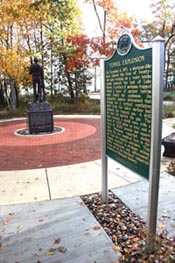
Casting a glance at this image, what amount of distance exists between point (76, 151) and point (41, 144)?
136 cm

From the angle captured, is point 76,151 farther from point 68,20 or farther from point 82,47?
point 68,20

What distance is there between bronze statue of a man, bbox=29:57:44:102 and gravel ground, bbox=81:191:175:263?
6.07m

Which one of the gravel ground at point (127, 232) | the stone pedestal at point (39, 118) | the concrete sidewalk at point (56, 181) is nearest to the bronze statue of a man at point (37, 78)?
the stone pedestal at point (39, 118)

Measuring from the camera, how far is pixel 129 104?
273cm

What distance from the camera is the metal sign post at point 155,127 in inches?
84.4

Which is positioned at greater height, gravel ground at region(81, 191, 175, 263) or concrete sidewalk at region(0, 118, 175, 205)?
concrete sidewalk at region(0, 118, 175, 205)

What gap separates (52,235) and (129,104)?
172 centimetres

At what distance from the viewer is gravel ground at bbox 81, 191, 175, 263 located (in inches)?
91.7

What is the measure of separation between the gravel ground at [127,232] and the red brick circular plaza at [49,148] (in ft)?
6.76

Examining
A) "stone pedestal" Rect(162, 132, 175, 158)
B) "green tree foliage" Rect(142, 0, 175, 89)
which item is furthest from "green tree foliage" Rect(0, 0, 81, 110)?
"stone pedestal" Rect(162, 132, 175, 158)

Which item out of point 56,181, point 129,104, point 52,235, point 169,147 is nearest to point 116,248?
point 52,235

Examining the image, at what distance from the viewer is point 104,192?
140 inches

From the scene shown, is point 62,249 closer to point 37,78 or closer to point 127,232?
point 127,232

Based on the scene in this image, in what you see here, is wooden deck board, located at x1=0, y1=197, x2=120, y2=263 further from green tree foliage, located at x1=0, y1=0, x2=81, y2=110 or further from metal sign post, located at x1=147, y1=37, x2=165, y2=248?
green tree foliage, located at x1=0, y1=0, x2=81, y2=110
